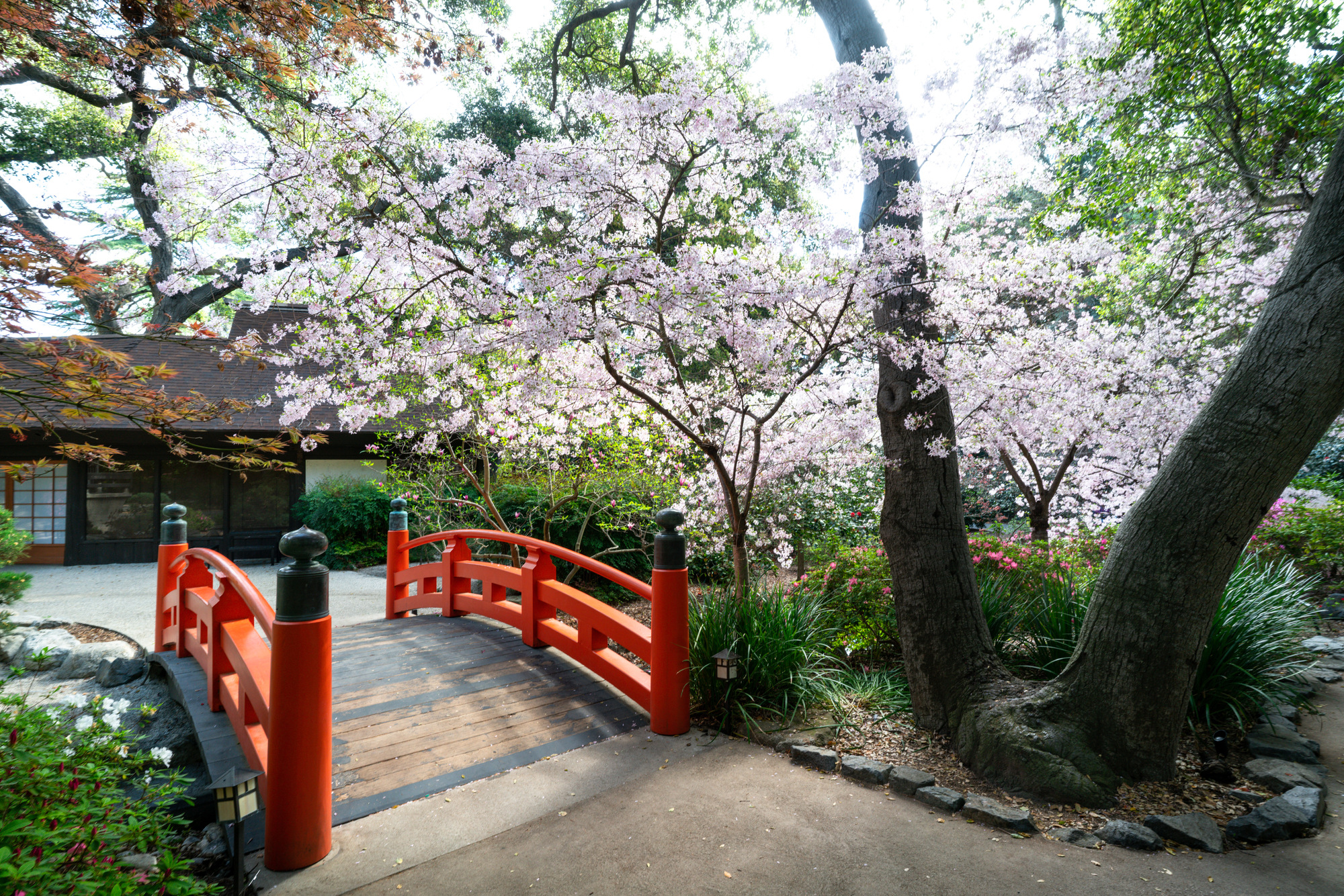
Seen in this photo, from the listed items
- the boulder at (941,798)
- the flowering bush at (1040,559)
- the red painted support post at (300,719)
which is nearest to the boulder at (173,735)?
the red painted support post at (300,719)

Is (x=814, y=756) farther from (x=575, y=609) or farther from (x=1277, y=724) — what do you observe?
(x=1277, y=724)

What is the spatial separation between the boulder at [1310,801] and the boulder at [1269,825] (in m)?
0.04

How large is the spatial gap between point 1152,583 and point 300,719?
148 inches

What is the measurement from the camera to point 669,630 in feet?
12.8

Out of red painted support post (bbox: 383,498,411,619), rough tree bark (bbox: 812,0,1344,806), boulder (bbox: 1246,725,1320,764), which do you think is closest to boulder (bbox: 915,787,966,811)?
rough tree bark (bbox: 812,0,1344,806)

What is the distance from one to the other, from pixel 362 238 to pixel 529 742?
10.7ft

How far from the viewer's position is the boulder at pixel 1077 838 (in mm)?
2764

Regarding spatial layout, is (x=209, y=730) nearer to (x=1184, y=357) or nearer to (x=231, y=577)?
(x=231, y=577)

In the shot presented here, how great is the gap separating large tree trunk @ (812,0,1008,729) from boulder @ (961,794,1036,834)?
26.1 inches

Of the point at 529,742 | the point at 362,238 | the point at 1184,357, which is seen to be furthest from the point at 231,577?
the point at 1184,357

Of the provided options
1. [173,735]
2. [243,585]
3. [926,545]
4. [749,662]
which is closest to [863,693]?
[749,662]

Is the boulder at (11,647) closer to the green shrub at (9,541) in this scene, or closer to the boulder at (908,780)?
the green shrub at (9,541)

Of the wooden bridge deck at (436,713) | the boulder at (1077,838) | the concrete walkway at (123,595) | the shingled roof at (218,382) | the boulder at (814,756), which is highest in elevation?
the shingled roof at (218,382)

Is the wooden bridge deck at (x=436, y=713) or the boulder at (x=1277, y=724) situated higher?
the boulder at (x=1277, y=724)
